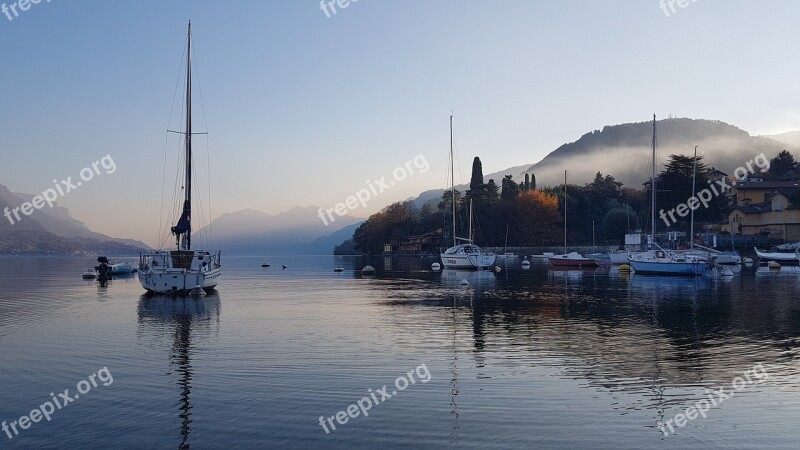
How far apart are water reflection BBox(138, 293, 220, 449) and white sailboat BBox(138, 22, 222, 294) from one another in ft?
3.64

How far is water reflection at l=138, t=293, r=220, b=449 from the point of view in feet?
49.6

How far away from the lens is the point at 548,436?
479 inches

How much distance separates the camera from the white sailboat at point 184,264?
45844 mm

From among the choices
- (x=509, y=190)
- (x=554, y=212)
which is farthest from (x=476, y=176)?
(x=554, y=212)

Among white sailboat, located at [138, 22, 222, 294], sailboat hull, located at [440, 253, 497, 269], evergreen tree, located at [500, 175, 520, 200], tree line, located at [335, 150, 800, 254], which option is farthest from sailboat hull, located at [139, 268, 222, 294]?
evergreen tree, located at [500, 175, 520, 200]

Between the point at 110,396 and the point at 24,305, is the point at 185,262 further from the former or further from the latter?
the point at 110,396

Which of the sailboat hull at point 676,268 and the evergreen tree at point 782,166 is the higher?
the evergreen tree at point 782,166

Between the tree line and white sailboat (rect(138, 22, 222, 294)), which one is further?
the tree line

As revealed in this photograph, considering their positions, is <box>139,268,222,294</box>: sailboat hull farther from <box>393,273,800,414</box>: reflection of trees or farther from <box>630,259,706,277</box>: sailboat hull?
<box>630,259,706,277</box>: sailboat hull

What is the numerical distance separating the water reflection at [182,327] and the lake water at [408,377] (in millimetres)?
100

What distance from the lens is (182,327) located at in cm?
2903

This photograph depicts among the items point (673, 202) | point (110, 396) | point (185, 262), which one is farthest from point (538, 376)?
point (673, 202)

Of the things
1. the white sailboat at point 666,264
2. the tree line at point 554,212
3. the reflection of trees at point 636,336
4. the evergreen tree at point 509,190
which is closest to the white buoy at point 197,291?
the reflection of trees at point 636,336

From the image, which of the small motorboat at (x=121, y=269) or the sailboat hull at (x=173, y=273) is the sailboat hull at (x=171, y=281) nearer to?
the sailboat hull at (x=173, y=273)
